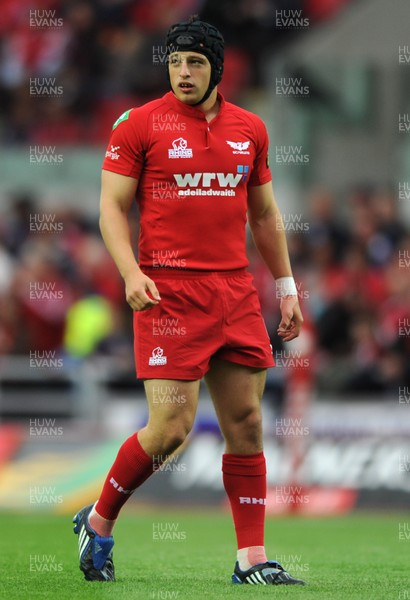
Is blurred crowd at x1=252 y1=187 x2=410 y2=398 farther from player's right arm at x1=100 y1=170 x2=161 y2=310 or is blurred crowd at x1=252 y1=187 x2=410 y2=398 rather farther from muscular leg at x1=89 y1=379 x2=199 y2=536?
player's right arm at x1=100 y1=170 x2=161 y2=310

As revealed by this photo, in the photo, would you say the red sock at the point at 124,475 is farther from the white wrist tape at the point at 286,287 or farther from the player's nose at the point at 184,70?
the player's nose at the point at 184,70

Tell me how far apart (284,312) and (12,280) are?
8279 millimetres

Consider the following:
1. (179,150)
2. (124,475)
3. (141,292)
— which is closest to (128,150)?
(179,150)

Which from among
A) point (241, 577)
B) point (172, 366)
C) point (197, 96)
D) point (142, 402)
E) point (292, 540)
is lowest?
point (142, 402)

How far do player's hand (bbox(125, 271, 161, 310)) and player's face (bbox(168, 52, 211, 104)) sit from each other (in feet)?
2.85

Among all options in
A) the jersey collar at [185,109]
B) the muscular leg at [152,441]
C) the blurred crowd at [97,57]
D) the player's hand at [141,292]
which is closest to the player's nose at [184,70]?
the jersey collar at [185,109]

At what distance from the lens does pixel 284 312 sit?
642 cm

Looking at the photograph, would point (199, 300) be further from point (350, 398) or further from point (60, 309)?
point (60, 309)

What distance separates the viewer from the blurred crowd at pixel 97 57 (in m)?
18.7

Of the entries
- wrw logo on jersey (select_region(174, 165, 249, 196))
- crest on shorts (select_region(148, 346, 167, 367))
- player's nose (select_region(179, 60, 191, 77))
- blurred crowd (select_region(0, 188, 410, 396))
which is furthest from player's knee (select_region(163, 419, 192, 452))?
blurred crowd (select_region(0, 188, 410, 396))

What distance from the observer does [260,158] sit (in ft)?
20.7

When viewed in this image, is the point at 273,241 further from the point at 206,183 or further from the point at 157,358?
the point at 157,358

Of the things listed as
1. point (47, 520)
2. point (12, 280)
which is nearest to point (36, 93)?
point (12, 280)

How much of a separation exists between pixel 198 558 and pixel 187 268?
1.98 meters
